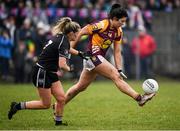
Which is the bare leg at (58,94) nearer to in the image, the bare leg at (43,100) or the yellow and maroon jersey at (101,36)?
the bare leg at (43,100)

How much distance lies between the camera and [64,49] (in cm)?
1135

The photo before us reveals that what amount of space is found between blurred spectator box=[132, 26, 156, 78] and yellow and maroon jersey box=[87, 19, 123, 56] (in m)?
12.7

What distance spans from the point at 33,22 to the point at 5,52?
181cm

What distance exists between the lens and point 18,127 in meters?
11.4

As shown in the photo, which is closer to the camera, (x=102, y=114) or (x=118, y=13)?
(x=118, y=13)

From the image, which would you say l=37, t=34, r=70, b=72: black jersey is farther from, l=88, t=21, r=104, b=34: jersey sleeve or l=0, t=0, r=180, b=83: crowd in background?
l=0, t=0, r=180, b=83: crowd in background

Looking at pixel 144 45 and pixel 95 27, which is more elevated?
pixel 95 27

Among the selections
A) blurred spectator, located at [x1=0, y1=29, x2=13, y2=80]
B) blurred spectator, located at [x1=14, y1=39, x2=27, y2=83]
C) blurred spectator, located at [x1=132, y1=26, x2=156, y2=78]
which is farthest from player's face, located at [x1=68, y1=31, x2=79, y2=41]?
blurred spectator, located at [x1=132, y1=26, x2=156, y2=78]

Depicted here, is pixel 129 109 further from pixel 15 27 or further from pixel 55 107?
pixel 15 27

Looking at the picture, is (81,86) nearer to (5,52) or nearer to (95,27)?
(95,27)

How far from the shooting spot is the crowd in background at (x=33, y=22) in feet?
79.8

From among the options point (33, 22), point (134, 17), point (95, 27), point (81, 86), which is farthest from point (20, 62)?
point (95, 27)

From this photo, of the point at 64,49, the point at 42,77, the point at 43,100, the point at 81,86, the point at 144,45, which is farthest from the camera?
the point at 144,45

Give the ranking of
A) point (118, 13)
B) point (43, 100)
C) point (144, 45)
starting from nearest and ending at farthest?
point (43, 100) < point (118, 13) < point (144, 45)
